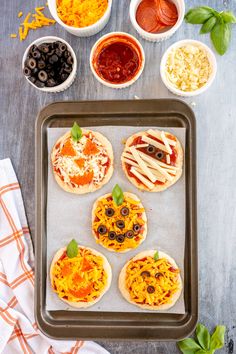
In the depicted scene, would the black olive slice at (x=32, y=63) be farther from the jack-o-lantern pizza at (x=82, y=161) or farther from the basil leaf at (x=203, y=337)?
the basil leaf at (x=203, y=337)

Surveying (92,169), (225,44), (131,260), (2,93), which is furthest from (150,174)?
(2,93)

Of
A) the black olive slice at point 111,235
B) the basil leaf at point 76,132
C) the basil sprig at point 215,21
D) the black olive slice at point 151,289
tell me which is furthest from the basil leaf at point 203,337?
the basil sprig at point 215,21

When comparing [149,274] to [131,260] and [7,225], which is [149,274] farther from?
[7,225]

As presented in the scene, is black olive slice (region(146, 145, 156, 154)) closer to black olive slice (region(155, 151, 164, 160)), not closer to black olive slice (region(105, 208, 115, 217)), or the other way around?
black olive slice (region(155, 151, 164, 160))

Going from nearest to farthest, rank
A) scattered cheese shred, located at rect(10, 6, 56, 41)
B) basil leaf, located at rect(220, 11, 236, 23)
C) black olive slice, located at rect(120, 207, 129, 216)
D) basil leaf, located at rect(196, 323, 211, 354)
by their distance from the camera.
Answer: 1. basil leaf, located at rect(220, 11, 236, 23)
2. black olive slice, located at rect(120, 207, 129, 216)
3. basil leaf, located at rect(196, 323, 211, 354)
4. scattered cheese shred, located at rect(10, 6, 56, 41)

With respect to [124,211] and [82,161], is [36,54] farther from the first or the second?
[124,211]

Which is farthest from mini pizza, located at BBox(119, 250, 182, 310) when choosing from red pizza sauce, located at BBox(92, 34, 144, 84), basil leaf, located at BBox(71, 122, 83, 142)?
red pizza sauce, located at BBox(92, 34, 144, 84)

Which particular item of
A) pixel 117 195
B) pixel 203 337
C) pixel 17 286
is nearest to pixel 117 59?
pixel 117 195
